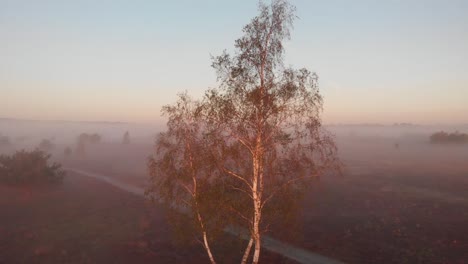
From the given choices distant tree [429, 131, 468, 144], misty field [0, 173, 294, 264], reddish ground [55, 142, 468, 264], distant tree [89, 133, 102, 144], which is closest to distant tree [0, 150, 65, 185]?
misty field [0, 173, 294, 264]

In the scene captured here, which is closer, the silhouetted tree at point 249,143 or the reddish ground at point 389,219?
the silhouetted tree at point 249,143

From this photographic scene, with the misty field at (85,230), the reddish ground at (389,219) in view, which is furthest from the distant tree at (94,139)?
the reddish ground at (389,219)

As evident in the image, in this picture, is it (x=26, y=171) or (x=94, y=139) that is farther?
(x=94, y=139)

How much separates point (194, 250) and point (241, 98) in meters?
18.5

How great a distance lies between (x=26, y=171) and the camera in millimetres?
55844

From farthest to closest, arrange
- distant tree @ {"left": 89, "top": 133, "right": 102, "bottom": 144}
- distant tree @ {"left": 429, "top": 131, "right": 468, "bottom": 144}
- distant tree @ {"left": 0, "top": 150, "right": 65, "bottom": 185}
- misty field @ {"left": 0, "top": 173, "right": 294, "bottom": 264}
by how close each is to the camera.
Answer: distant tree @ {"left": 89, "top": 133, "right": 102, "bottom": 144}
distant tree @ {"left": 429, "top": 131, "right": 468, "bottom": 144}
distant tree @ {"left": 0, "top": 150, "right": 65, "bottom": 185}
misty field @ {"left": 0, "top": 173, "right": 294, "bottom": 264}

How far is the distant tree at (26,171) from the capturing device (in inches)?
2163

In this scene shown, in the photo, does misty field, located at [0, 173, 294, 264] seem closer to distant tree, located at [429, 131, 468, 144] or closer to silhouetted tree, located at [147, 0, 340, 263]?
silhouetted tree, located at [147, 0, 340, 263]

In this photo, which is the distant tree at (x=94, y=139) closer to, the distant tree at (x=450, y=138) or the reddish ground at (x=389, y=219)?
the reddish ground at (x=389, y=219)

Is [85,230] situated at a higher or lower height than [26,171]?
lower

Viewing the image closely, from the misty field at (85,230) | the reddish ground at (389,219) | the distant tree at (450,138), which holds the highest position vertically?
the distant tree at (450,138)

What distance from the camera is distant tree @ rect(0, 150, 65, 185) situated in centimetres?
5494

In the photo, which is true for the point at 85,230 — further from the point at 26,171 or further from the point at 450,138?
the point at 450,138

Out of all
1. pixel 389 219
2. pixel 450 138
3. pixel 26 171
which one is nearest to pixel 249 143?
pixel 389 219
